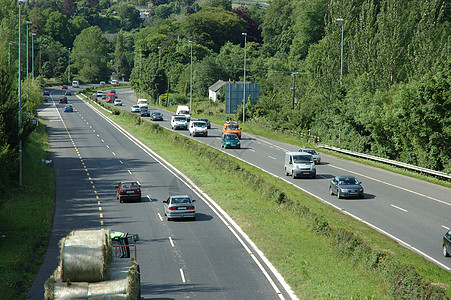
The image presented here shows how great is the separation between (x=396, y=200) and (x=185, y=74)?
4830 inches

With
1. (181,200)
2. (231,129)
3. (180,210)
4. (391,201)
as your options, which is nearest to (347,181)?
(391,201)

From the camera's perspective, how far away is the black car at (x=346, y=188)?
120 ft

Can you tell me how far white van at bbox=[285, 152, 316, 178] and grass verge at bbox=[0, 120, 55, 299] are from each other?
61.6ft

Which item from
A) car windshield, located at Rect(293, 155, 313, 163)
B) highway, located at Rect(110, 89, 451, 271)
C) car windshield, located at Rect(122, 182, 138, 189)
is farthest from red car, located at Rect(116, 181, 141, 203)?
car windshield, located at Rect(293, 155, 313, 163)

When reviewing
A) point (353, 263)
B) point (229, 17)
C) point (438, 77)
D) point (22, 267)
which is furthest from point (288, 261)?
point (229, 17)

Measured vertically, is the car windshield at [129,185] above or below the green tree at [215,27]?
below

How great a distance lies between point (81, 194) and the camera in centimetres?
4125

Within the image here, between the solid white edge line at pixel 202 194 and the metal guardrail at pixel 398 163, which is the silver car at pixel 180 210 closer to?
the solid white edge line at pixel 202 194

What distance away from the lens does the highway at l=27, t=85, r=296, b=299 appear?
68.0 feet

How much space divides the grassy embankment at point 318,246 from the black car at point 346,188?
2469 mm

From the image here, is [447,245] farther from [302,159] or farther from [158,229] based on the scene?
[302,159]

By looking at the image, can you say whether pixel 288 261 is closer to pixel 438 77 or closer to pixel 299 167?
pixel 299 167

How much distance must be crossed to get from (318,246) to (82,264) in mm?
13540

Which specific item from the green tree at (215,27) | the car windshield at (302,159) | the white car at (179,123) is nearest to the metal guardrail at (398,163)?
the car windshield at (302,159)
